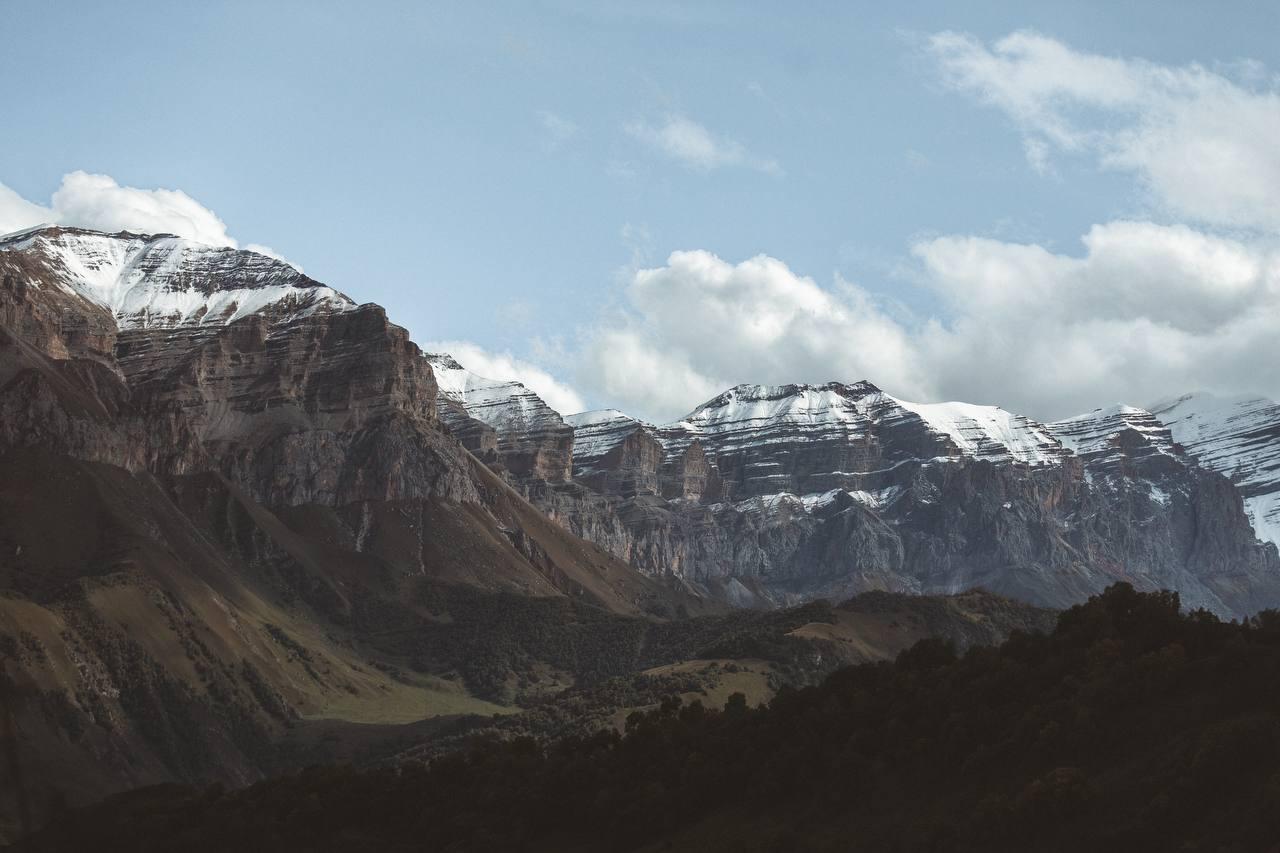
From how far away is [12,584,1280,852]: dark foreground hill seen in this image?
110 meters

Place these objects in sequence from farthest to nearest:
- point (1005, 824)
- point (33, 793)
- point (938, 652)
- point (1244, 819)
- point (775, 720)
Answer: point (938, 652) < point (775, 720) < point (1005, 824) < point (1244, 819) < point (33, 793)

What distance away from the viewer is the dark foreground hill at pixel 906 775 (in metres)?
110

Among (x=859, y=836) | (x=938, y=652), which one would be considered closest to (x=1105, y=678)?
(x=859, y=836)

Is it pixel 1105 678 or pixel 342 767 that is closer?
pixel 1105 678

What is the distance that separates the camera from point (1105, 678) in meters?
137

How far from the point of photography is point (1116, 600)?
171 meters

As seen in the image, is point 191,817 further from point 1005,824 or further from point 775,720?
point 1005,824

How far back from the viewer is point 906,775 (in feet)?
462

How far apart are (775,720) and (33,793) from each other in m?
129

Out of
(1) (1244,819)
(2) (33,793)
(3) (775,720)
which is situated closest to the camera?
(2) (33,793)

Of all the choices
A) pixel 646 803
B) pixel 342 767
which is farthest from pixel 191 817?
pixel 646 803

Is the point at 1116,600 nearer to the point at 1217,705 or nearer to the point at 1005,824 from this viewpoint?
the point at 1217,705

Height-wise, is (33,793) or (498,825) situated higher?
(33,793)

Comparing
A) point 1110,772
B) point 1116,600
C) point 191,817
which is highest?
point 1116,600
